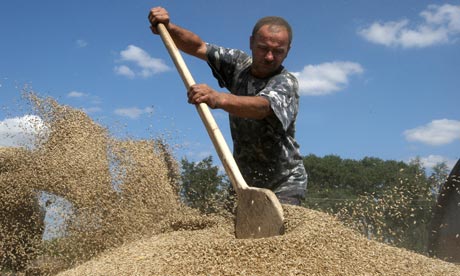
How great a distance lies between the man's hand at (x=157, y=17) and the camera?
383cm

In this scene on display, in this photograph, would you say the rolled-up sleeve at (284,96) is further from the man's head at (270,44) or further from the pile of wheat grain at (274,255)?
the pile of wheat grain at (274,255)

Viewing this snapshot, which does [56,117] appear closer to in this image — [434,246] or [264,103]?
[264,103]

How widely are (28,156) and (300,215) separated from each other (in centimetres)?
293

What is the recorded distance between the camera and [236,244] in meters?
2.48

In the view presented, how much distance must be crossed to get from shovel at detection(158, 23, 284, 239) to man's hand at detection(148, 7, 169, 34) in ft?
3.18

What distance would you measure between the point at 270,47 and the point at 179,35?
0.86m

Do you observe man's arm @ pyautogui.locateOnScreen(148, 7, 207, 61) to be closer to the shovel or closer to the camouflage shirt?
the camouflage shirt

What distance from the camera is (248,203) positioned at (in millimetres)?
2854

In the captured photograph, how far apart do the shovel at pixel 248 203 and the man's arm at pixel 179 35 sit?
0.79 m

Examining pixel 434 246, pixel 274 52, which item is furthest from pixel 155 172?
pixel 434 246

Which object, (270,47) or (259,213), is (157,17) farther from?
(259,213)

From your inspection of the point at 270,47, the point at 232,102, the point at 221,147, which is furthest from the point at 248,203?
the point at 270,47

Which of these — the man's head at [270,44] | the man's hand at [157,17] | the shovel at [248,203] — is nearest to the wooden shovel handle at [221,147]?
the shovel at [248,203]

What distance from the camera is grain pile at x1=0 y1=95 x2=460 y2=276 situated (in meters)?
2.45
